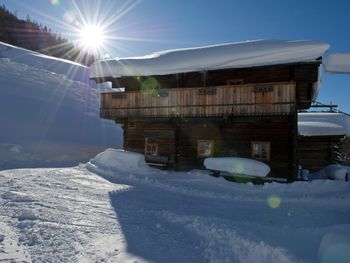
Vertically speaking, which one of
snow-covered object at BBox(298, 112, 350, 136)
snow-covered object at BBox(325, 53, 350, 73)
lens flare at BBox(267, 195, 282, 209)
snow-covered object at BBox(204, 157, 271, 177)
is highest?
snow-covered object at BBox(325, 53, 350, 73)

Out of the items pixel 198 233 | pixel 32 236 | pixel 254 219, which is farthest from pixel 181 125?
pixel 32 236

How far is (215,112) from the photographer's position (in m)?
17.0

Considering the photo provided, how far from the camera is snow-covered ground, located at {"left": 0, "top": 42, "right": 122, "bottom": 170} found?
907 inches

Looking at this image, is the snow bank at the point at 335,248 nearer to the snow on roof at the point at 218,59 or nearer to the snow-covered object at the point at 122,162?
the snow on roof at the point at 218,59

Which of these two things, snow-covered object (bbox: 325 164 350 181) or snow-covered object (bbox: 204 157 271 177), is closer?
snow-covered object (bbox: 204 157 271 177)

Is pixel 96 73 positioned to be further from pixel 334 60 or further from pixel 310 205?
pixel 334 60

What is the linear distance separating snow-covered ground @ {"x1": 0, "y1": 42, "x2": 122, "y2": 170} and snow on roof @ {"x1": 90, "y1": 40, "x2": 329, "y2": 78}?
24.3ft

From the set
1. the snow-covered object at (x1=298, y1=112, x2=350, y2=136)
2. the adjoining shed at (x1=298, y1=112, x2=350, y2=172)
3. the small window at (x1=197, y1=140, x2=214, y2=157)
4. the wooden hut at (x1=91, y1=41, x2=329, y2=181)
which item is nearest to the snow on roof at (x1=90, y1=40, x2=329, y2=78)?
the wooden hut at (x1=91, y1=41, x2=329, y2=181)

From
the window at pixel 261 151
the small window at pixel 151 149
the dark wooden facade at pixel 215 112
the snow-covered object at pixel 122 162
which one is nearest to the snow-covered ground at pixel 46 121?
the snow-covered object at pixel 122 162

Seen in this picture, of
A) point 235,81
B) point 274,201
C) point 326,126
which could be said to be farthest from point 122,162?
point 326,126

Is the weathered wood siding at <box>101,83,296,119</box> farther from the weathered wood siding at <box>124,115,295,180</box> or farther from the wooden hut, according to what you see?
the weathered wood siding at <box>124,115,295,180</box>

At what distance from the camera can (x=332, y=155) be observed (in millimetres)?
21359

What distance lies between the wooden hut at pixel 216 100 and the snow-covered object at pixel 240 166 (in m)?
1.39

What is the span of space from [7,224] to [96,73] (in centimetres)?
1440
